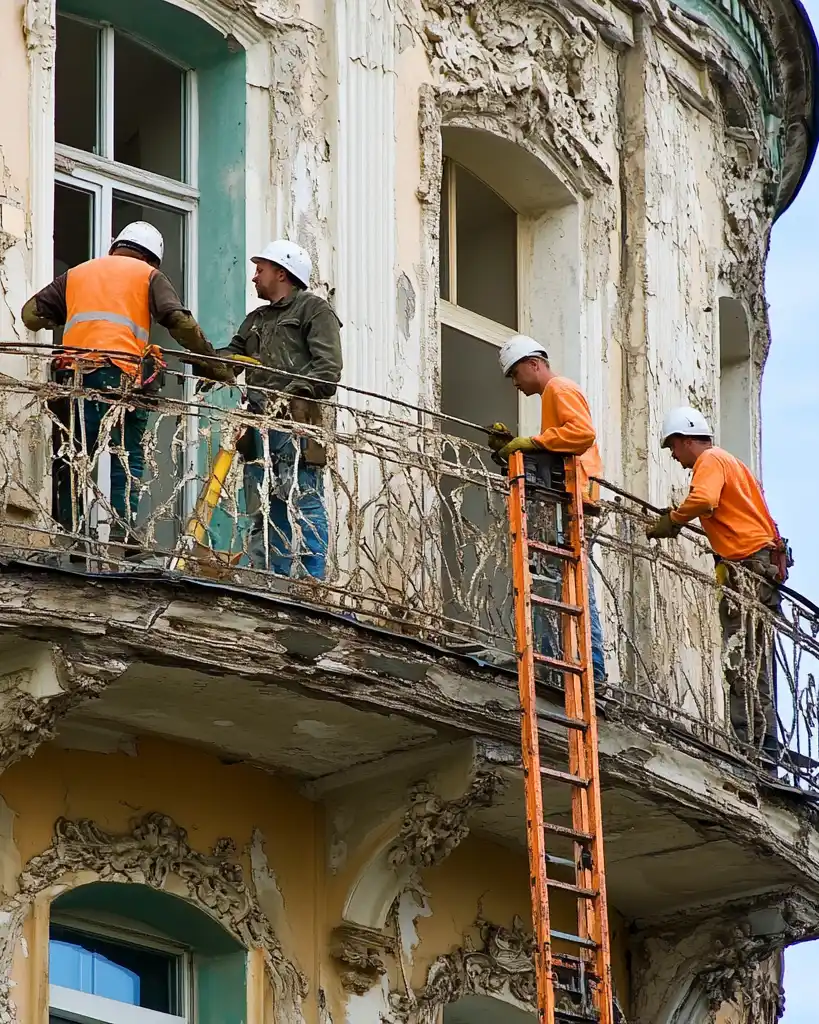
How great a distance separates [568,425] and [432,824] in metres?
1.72

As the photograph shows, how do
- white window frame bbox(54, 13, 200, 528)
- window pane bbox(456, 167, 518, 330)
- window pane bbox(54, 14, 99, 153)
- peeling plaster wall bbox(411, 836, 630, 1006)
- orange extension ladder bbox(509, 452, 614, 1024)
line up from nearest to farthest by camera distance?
1. orange extension ladder bbox(509, 452, 614, 1024)
2. peeling plaster wall bbox(411, 836, 630, 1006)
3. white window frame bbox(54, 13, 200, 528)
4. window pane bbox(54, 14, 99, 153)
5. window pane bbox(456, 167, 518, 330)

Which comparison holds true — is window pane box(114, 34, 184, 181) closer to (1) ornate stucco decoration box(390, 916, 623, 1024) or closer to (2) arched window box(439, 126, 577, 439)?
(2) arched window box(439, 126, 577, 439)

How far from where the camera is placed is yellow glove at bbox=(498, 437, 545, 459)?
12.2 meters

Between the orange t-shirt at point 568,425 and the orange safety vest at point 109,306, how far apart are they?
1696 mm

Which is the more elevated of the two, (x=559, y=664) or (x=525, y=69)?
(x=525, y=69)

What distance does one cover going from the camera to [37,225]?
12.2 m

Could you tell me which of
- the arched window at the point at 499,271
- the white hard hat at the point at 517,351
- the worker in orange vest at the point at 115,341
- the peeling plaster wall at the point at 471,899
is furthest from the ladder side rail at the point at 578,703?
the arched window at the point at 499,271

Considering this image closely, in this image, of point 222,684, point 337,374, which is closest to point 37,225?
point 337,374

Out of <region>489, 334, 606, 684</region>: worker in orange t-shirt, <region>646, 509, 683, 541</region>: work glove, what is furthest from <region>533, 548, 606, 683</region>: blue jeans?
<region>646, 509, 683, 541</region>: work glove

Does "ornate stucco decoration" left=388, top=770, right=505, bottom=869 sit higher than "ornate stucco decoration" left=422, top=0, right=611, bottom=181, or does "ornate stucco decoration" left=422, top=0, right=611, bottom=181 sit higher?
"ornate stucco decoration" left=422, top=0, right=611, bottom=181

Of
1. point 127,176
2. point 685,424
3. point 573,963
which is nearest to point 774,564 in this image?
point 685,424

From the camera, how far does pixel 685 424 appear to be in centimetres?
→ 1372

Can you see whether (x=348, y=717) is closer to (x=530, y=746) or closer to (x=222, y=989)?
(x=530, y=746)

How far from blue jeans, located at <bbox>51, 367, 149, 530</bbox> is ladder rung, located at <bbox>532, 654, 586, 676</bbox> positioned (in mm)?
1646
